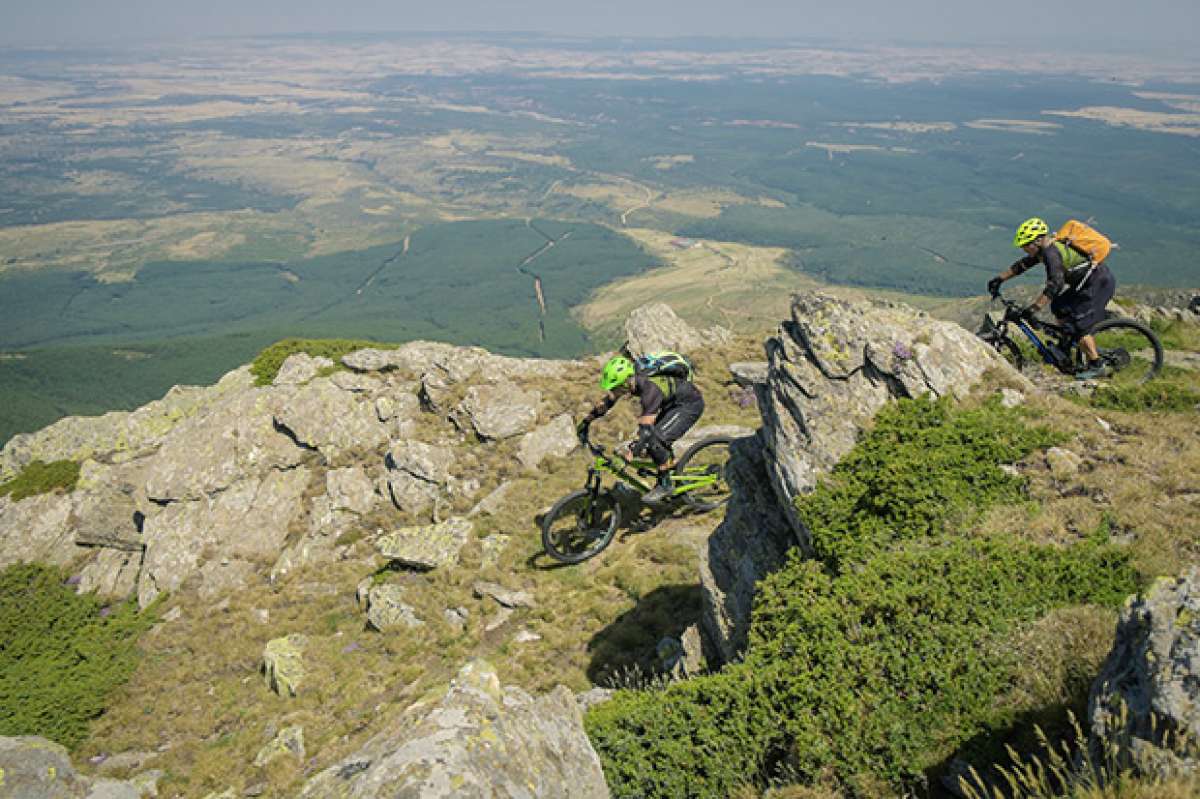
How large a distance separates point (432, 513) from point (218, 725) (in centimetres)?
825

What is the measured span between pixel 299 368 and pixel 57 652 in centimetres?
1426

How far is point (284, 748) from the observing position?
12.5m

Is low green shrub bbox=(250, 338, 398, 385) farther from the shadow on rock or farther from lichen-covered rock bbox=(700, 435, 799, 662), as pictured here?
lichen-covered rock bbox=(700, 435, 799, 662)

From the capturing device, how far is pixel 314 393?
2514 cm

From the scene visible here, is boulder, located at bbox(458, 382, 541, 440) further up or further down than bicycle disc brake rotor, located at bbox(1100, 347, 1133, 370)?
further down

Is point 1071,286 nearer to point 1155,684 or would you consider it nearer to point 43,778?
point 1155,684

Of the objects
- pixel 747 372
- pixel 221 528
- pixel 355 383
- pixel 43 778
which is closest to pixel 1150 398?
pixel 747 372

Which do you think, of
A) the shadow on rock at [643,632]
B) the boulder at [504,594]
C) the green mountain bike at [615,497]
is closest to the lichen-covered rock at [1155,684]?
the shadow on rock at [643,632]

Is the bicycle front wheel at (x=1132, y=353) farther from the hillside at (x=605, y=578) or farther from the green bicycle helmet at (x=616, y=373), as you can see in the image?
the green bicycle helmet at (x=616, y=373)

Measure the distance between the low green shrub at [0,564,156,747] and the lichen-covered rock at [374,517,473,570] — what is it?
7774 millimetres

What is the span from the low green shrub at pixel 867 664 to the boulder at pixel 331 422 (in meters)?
18.4

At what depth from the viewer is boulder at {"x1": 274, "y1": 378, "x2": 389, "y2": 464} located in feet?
78.4

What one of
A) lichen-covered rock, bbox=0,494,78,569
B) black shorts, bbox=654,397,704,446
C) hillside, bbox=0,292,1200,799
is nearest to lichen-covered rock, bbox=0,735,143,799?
hillside, bbox=0,292,1200,799

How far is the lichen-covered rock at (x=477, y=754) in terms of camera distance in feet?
19.7
